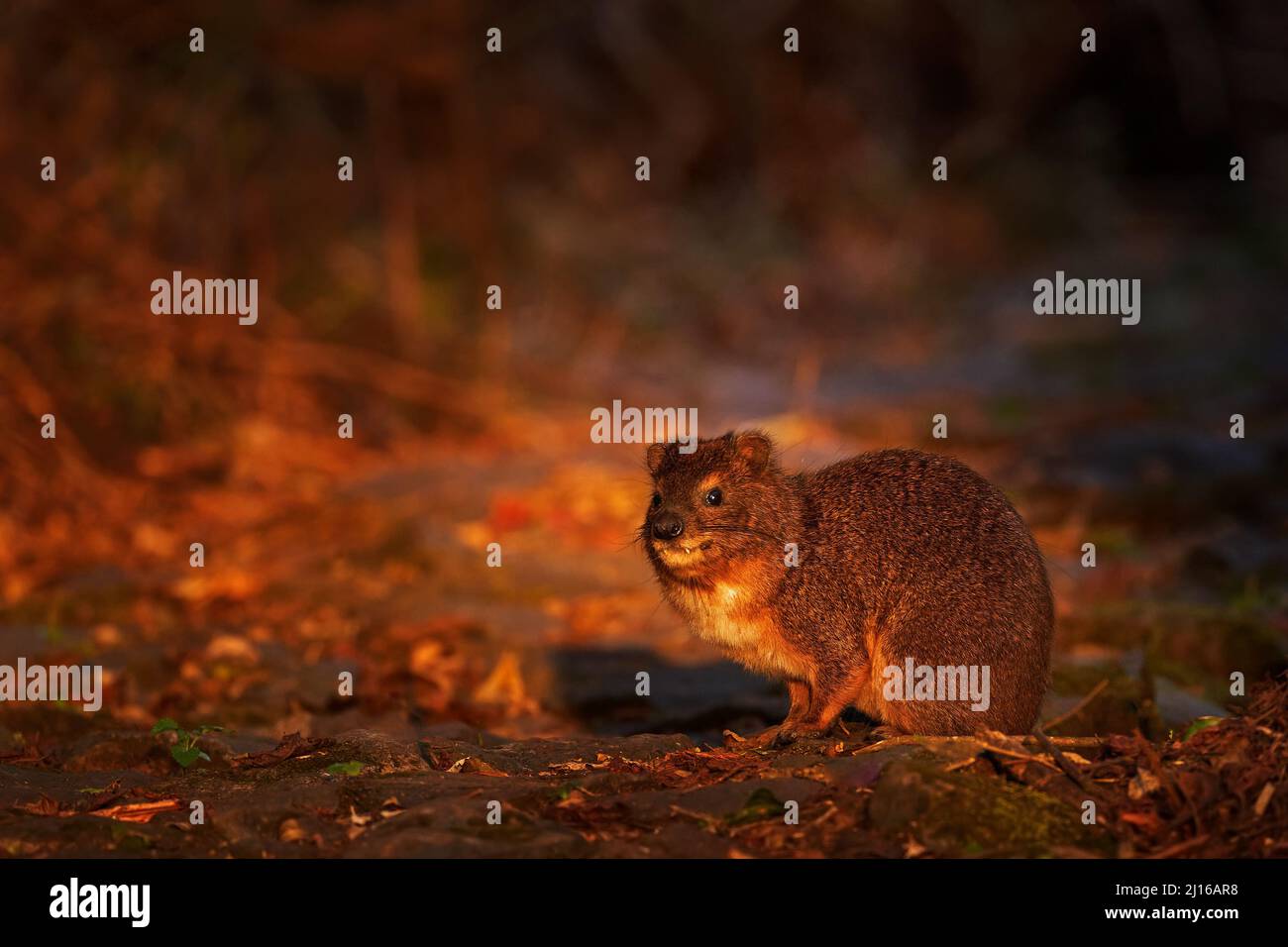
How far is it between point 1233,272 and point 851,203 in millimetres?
5510

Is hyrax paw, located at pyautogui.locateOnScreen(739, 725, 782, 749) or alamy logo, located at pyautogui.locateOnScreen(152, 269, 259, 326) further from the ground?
alamy logo, located at pyautogui.locateOnScreen(152, 269, 259, 326)

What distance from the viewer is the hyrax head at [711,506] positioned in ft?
22.9

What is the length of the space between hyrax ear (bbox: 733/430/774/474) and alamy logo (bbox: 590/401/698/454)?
7063 mm

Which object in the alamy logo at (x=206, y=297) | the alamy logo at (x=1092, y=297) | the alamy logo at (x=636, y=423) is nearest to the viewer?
the alamy logo at (x=206, y=297)

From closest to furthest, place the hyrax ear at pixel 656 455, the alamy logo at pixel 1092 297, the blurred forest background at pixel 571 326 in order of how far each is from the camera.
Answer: the hyrax ear at pixel 656 455 < the blurred forest background at pixel 571 326 < the alamy logo at pixel 1092 297

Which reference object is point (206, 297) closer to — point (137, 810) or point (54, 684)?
point (54, 684)

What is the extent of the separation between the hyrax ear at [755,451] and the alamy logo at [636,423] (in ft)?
23.2

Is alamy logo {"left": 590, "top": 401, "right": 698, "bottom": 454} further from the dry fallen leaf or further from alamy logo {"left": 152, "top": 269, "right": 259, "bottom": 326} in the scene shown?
the dry fallen leaf

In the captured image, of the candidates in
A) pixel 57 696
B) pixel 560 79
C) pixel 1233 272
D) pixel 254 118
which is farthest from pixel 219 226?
pixel 1233 272

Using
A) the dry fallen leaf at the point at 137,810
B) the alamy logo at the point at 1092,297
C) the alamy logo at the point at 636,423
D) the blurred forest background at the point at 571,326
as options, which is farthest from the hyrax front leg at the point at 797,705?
the alamy logo at the point at 1092,297

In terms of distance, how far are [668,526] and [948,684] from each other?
1381 millimetres

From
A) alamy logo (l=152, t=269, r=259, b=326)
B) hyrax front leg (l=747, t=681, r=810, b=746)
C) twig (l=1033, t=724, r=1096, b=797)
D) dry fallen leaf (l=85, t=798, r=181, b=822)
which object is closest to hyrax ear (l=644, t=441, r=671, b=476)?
hyrax front leg (l=747, t=681, r=810, b=746)

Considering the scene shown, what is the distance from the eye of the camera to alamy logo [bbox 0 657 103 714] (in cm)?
841
